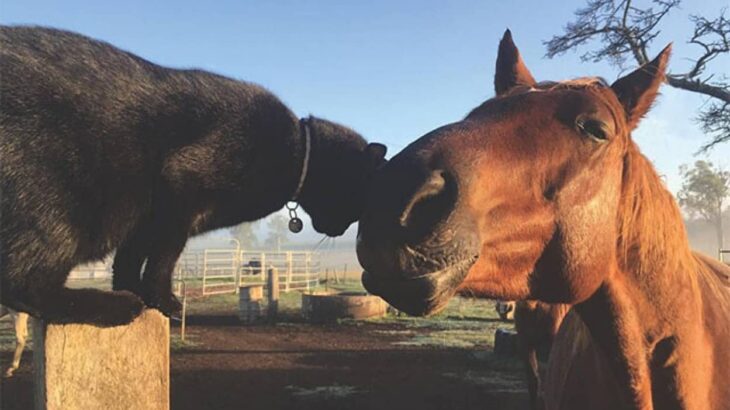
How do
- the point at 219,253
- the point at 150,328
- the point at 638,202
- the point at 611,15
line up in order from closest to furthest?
the point at 150,328 → the point at 638,202 → the point at 611,15 → the point at 219,253

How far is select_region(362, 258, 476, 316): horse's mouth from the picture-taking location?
1352mm

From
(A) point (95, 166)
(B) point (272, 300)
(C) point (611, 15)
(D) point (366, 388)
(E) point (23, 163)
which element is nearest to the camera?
(E) point (23, 163)

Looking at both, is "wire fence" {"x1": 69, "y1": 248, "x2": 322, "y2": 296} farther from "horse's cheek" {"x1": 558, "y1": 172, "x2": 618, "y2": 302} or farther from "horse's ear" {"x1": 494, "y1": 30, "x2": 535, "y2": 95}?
"horse's cheek" {"x1": 558, "y1": 172, "x2": 618, "y2": 302}

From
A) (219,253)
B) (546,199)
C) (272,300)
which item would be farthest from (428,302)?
(219,253)

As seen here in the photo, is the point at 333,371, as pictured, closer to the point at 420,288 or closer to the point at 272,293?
the point at 272,293

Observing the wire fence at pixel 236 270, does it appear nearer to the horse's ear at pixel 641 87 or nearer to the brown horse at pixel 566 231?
the brown horse at pixel 566 231

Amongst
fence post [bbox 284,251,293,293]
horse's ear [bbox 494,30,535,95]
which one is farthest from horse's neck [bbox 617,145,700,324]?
fence post [bbox 284,251,293,293]

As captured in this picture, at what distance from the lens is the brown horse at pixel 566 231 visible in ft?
4.45

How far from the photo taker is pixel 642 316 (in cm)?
190

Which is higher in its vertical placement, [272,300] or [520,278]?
[520,278]

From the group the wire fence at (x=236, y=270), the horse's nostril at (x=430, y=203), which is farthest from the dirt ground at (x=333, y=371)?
the wire fence at (x=236, y=270)

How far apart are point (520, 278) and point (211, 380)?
297 inches

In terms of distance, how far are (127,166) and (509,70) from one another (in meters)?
1.45

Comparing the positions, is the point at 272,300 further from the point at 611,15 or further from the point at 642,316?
the point at 642,316
